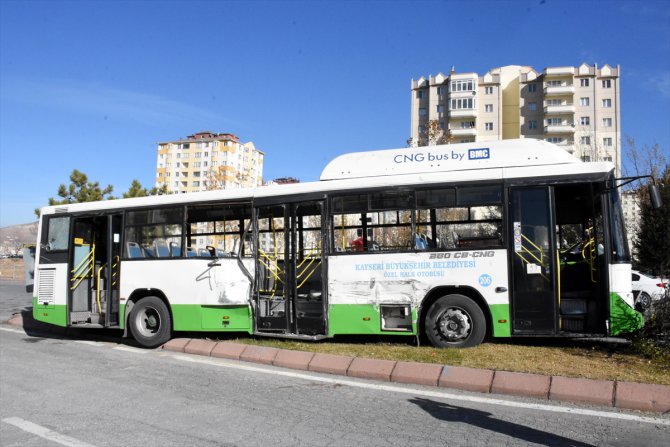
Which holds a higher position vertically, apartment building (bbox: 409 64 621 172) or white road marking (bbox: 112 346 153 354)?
apartment building (bbox: 409 64 621 172)

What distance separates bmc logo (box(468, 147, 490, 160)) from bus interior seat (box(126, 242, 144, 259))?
265 inches

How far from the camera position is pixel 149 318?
10.3m

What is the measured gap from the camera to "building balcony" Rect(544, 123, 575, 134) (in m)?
74.4

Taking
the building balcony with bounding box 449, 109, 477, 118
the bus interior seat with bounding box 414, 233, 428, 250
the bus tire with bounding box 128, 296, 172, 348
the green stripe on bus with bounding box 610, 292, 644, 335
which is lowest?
the bus tire with bounding box 128, 296, 172, 348

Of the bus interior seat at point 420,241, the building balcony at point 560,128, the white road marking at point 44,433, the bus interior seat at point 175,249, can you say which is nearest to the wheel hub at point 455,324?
the bus interior seat at point 420,241

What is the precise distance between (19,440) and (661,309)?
26.6 feet

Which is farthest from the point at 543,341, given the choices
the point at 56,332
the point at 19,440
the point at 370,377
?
the point at 56,332

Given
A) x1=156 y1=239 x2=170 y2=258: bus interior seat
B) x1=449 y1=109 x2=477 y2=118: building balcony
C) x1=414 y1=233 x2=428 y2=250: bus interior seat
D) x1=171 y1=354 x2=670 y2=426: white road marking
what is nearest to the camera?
x1=171 y1=354 x2=670 y2=426: white road marking

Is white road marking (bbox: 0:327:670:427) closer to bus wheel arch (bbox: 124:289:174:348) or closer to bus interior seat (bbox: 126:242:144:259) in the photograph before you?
bus wheel arch (bbox: 124:289:174:348)

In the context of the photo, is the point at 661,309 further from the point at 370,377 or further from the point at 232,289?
the point at 232,289

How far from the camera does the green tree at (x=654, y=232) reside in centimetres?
2559

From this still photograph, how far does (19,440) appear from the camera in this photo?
4855mm

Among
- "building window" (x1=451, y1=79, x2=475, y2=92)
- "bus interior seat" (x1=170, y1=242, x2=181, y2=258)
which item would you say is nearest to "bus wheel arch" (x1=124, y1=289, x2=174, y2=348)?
"bus interior seat" (x1=170, y1=242, x2=181, y2=258)

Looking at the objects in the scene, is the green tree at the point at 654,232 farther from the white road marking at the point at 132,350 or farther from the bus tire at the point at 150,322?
the white road marking at the point at 132,350
